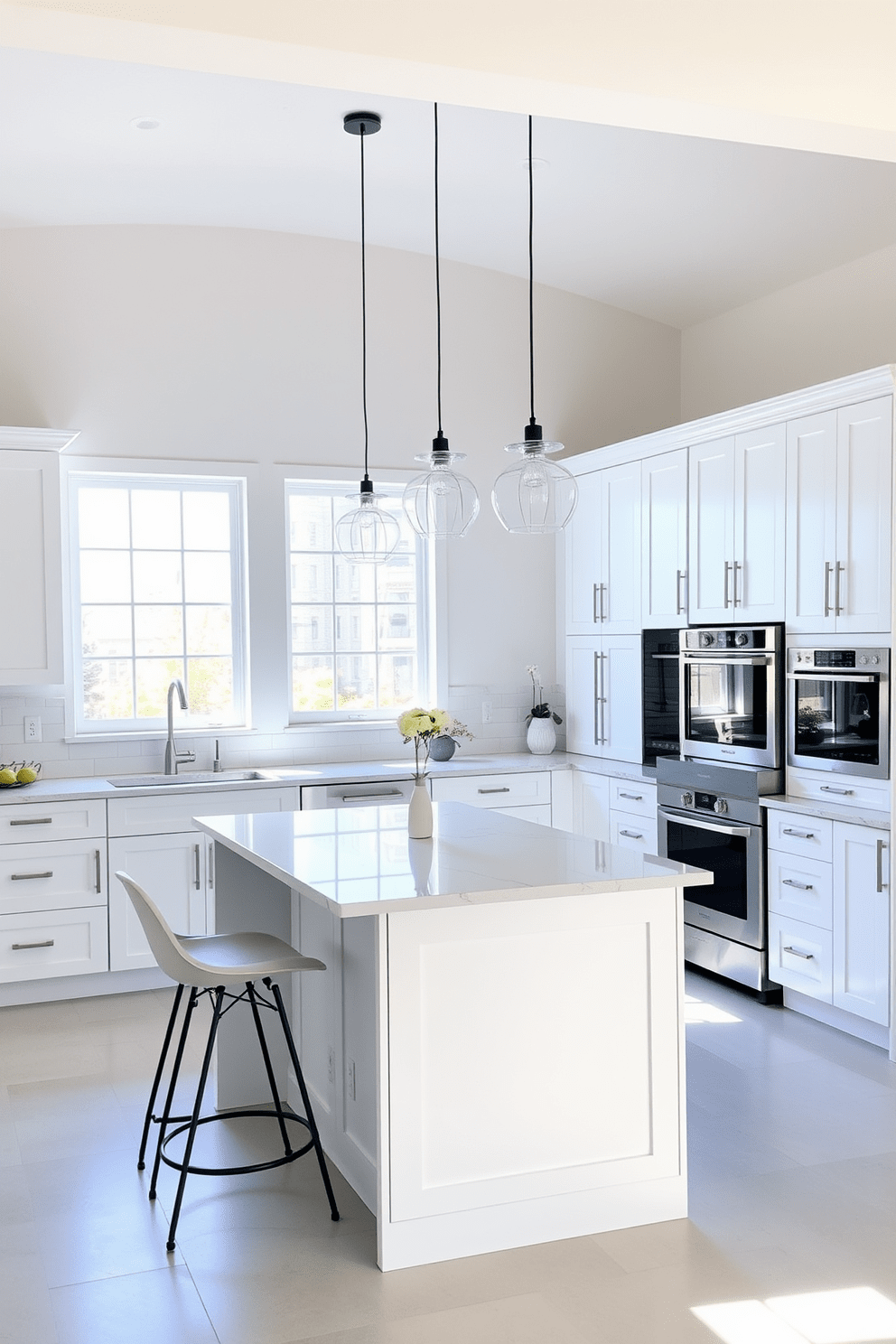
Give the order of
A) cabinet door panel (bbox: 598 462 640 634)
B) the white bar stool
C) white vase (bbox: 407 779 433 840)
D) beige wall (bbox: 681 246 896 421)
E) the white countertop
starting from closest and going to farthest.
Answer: the white countertop, the white bar stool, white vase (bbox: 407 779 433 840), beige wall (bbox: 681 246 896 421), cabinet door panel (bbox: 598 462 640 634)

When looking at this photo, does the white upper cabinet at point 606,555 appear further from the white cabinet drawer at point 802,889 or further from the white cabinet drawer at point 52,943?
the white cabinet drawer at point 52,943

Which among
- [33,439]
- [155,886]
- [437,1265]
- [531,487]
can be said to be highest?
[33,439]

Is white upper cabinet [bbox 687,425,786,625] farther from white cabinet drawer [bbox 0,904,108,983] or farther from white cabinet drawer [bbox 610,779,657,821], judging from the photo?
white cabinet drawer [bbox 0,904,108,983]

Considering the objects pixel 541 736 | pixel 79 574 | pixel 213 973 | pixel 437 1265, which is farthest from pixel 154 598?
pixel 437 1265

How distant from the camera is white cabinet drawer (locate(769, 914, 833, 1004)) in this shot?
4.34 metres

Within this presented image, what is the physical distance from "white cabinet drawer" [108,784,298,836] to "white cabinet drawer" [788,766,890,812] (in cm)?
218

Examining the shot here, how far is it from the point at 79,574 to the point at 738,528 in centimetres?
294

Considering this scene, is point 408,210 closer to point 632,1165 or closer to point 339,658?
point 339,658

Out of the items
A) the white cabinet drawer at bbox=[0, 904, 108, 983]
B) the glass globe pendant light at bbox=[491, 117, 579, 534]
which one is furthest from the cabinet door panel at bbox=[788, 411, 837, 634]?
the white cabinet drawer at bbox=[0, 904, 108, 983]

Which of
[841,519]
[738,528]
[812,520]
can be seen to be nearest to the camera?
[841,519]

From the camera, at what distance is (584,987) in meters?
2.93

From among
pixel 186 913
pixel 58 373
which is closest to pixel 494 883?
pixel 186 913

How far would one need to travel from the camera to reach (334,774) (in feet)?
17.6

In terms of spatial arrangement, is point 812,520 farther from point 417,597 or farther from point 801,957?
point 417,597
